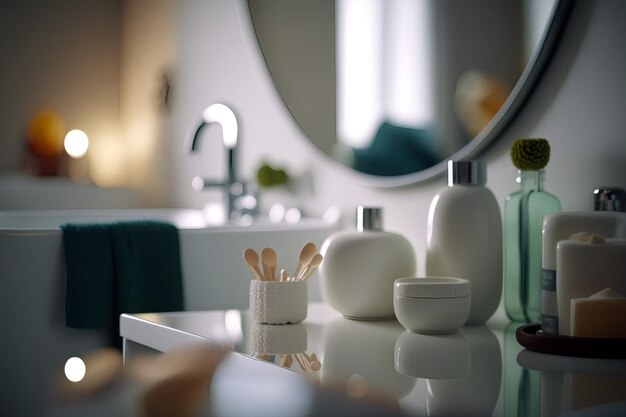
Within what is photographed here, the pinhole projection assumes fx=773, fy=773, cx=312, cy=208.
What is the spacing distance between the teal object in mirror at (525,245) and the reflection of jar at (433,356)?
13cm

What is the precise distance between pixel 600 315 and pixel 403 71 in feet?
2.33

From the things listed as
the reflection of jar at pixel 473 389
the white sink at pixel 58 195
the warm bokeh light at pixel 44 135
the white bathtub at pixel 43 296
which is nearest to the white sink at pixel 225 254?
the white bathtub at pixel 43 296

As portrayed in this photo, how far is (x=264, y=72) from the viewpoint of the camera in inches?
73.1

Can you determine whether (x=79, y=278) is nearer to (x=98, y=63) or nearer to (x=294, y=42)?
(x=294, y=42)

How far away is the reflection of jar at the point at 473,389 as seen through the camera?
0.63m

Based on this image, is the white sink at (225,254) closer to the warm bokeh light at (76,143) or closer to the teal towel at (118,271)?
the teal towel at (118,271)

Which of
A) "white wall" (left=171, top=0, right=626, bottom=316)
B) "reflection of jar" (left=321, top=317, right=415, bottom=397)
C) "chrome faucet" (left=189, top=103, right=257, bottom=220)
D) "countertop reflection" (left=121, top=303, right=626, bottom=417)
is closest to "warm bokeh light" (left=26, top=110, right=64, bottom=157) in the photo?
"white wall" (left=171, top=0, right=626, bottom=316)

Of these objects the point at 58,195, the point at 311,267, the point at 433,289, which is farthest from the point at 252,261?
the point at 58,195

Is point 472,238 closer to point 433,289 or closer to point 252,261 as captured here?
point 433,289

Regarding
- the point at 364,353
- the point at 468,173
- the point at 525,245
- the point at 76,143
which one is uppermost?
the point at 76,143

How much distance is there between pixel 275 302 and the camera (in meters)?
1.07

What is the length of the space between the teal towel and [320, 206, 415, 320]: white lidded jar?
0.43m

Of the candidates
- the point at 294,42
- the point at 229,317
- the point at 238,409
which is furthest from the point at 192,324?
the point at 294,42

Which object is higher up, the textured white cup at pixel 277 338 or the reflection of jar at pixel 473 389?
the reflection of jar at pixel 473 389
